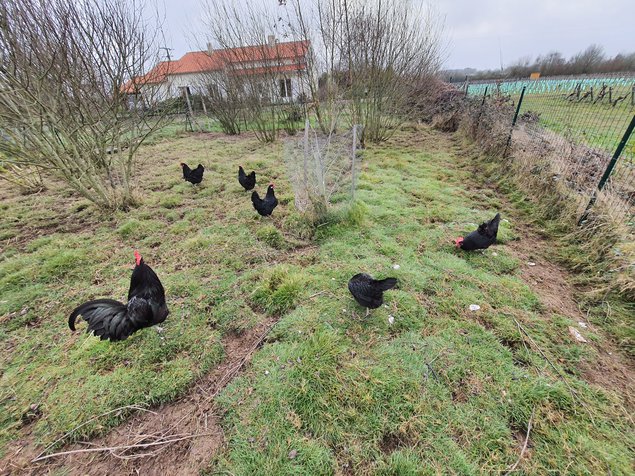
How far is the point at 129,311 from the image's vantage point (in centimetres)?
232

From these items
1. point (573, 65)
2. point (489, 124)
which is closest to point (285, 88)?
point (489, 124)

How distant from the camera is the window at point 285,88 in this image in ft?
33.9

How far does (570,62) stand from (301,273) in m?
37.5

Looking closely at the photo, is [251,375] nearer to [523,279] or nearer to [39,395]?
[39,395]

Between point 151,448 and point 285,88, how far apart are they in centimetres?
1177

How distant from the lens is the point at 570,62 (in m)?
24.9

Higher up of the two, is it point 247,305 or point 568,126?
point 568,126

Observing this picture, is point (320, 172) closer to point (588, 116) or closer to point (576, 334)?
A: point (576, 334)

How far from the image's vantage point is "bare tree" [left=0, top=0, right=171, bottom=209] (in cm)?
371

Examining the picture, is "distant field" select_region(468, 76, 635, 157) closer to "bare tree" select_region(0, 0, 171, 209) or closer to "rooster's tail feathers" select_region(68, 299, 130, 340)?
"rooster's tail feathers" select_region(68, 299, 130, 340)

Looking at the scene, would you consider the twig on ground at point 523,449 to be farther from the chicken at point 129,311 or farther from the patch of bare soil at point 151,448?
the chicken at point 129,311

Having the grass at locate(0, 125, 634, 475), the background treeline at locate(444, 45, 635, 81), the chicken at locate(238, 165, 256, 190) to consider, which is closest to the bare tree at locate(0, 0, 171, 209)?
the grass at locate(0, 125, 634, 475)

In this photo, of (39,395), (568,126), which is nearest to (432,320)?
(39,395)

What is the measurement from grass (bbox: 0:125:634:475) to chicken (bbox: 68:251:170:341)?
240 mm
